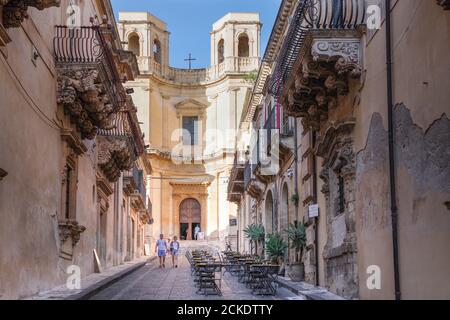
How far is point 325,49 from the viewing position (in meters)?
12.4

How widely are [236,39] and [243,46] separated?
1388mm

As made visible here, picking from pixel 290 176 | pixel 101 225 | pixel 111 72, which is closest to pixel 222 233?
pixel 101 225

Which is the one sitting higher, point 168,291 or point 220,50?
point 220,50

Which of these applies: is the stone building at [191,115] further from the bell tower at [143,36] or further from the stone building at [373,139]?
the stone building at [373,139]

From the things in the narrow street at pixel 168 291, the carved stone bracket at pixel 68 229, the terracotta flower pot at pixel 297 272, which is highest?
the carved stone bracket at pixel 68 229

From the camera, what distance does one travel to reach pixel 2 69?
1074 centimetres

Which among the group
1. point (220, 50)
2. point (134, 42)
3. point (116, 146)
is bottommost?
point (116, 146)

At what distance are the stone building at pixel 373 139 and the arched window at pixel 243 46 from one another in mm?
39752

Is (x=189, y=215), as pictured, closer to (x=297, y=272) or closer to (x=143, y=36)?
(x=143, y=36)

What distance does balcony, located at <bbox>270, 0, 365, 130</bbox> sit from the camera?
12430 millimetres

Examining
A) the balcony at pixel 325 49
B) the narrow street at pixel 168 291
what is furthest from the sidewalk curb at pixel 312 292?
the balcony at pixel 325 49

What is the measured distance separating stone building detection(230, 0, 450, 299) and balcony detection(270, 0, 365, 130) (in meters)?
0.02

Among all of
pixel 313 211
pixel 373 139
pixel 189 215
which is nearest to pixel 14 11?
pixel 373 139

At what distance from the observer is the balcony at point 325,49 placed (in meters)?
12.4
